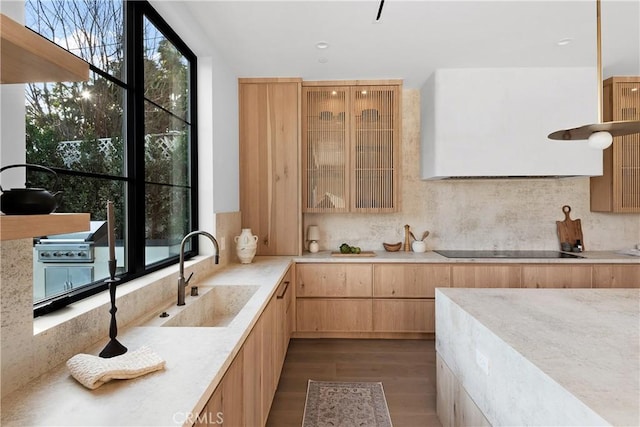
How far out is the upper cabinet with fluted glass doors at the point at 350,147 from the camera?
3650mm

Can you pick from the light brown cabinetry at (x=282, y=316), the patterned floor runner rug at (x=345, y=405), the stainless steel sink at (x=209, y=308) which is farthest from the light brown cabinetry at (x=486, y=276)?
the stainless steel sink at (x=209, y=308)

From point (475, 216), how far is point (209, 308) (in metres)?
3.09

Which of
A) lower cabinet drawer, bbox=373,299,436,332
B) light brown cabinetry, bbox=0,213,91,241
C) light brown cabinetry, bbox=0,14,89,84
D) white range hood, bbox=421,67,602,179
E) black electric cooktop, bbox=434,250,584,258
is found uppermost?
white range hood, bbox=421,67,602,179

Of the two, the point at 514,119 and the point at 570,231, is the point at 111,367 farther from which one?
the point at 570,231

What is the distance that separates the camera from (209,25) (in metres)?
2.49

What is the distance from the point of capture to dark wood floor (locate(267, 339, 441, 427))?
220cm

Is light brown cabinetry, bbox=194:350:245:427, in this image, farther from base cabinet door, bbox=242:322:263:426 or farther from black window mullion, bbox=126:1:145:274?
black window mullion, bbox=126:1:145:274

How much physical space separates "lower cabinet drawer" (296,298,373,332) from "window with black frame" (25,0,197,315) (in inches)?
51.2

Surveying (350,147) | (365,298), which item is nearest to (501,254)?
(365,298)

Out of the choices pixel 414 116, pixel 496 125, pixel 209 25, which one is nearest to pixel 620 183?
pixel 496 125

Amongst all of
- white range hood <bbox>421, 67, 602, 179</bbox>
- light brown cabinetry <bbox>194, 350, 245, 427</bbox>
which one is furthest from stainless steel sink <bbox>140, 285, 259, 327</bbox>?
white range hood <bbox>421, 67, 602, 179</bbox>

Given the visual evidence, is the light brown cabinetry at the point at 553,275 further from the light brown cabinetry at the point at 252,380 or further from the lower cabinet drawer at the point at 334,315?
the light brown cabinetry at the point at 252,380

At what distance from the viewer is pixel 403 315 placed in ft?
11.1

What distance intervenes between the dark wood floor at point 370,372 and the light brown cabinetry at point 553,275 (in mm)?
1135
